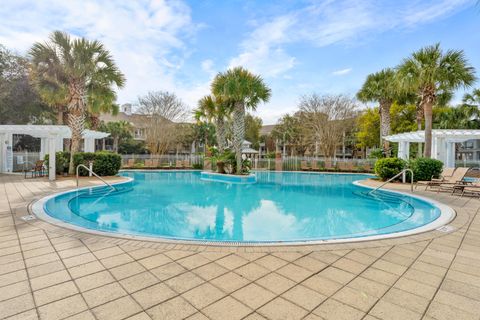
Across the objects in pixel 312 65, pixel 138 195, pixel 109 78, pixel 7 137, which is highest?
pixel 312 65

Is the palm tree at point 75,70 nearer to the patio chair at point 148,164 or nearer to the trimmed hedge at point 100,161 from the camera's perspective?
the trimmed hedge at point 100,161

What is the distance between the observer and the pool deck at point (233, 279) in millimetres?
2395

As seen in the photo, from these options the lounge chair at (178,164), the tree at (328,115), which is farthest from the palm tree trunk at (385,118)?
the lounge chair at (178,164)

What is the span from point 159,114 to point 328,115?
58.7 ft

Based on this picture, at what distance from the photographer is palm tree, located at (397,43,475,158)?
12.3 meters

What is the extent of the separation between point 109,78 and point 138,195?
7.24 meters

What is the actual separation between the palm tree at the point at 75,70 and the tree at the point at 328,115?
18.7 m

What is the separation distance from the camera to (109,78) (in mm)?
13805

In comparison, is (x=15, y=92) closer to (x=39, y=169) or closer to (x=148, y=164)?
(x=148, y=164)

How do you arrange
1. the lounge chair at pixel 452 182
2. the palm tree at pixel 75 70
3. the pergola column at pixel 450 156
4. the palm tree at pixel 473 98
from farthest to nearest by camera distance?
the palm tree at pixel 473 98 < the pergola column at pixel 450 156 < the palm tree at pixel 75 70 < the lounge chair at pixel 452 182

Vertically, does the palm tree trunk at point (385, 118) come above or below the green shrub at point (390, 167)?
above

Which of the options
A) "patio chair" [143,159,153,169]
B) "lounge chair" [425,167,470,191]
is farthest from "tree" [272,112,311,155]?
"lounge chair" [425,167,470,191]

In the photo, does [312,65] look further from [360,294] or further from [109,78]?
[360,294]

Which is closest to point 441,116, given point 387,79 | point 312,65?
point 387,79
